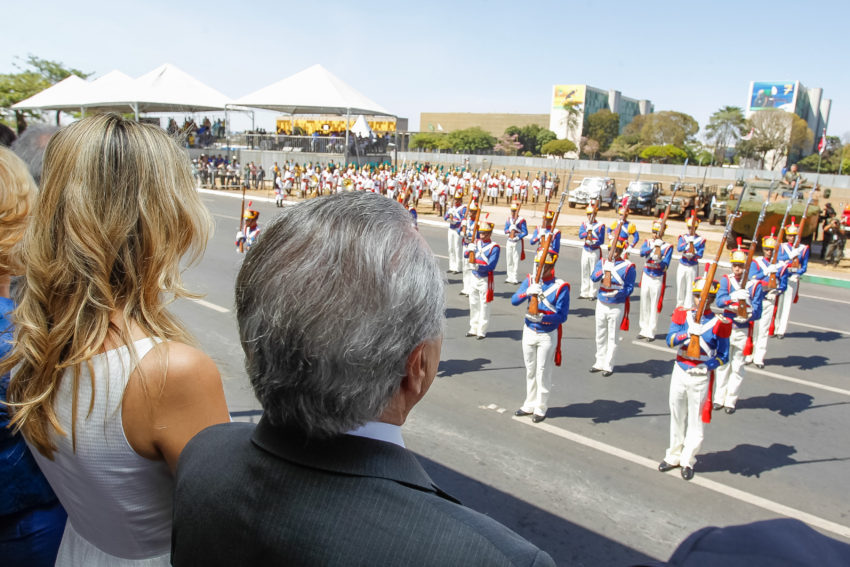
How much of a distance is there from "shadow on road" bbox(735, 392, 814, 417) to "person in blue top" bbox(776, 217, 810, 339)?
2.85 meters

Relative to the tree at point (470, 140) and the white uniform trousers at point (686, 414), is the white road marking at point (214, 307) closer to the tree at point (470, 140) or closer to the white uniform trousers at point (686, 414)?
the white uniform trousers at point (686, 414)

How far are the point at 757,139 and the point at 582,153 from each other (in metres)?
22.5

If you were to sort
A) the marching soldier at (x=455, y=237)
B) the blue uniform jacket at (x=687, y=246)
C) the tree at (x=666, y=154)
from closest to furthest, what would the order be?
the blue uniform jacket at (x=687, y=246) → the marching soldier at (x=455, y=237) → the tree at (x=666, y=154)

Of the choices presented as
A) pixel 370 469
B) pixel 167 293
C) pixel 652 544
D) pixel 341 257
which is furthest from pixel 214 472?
pixel 652 544

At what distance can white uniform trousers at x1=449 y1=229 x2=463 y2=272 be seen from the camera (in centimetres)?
1425

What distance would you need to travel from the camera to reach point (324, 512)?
100cm

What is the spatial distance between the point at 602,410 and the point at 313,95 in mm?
26801

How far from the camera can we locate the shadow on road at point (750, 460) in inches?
215

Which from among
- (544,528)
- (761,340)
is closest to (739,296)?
(761,340)

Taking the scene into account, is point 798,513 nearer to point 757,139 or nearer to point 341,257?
point 341,257

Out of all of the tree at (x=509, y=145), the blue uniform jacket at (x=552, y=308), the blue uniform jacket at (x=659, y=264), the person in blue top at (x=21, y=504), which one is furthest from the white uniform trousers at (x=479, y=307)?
the tree at (x=509, y=145)

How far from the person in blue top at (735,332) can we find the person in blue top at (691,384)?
793mm

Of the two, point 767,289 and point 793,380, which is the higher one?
point 767,289

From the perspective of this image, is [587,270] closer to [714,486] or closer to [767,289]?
[767,289]
